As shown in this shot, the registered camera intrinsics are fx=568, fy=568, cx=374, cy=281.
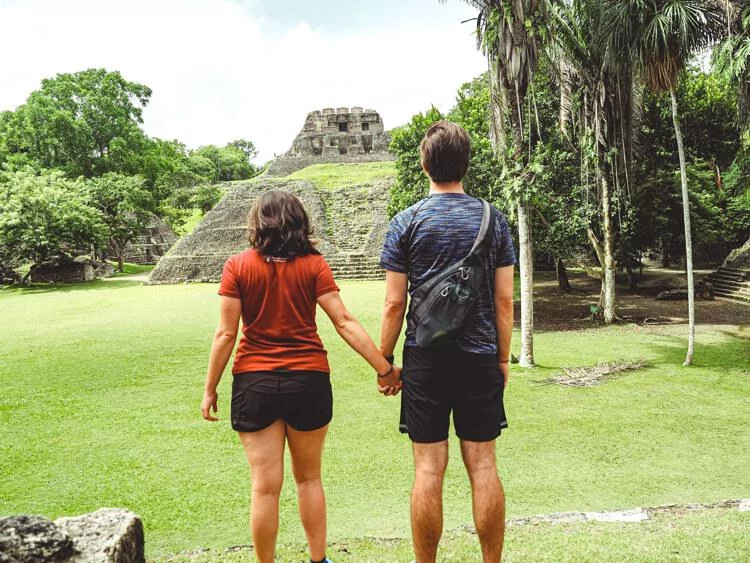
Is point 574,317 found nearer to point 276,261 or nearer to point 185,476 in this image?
point 185,476

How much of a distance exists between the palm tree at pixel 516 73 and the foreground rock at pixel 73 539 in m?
6.64

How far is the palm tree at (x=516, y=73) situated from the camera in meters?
7.75

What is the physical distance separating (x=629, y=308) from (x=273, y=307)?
14.3 metres

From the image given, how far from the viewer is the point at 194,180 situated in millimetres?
47500

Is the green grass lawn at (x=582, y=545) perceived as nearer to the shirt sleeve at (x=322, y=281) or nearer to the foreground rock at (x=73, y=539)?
the foreground rock at (x=73, y=539)

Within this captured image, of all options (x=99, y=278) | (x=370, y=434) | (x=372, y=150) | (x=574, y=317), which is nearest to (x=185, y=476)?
(x=370, y=434)

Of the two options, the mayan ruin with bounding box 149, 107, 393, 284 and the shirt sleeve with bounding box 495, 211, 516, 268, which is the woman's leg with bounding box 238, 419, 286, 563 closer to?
the shirt sleeve with bounding box 495, 211, 516, 268

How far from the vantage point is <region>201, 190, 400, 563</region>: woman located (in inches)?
97.0

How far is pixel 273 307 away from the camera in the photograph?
2500 mm

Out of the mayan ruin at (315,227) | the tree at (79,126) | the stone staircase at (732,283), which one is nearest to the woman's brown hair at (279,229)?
the stone staircase at (732,283)

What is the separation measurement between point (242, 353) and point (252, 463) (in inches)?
19.1

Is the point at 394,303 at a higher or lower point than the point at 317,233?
lower

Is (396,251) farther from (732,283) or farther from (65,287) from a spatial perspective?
(65,287)

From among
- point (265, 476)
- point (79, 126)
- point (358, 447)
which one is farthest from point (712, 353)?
point (79, 126)
